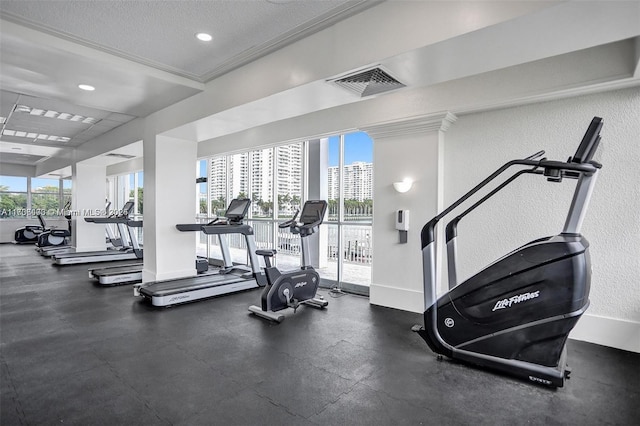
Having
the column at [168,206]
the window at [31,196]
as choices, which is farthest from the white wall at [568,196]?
the window at [31,196]

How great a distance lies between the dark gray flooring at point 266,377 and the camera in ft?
7.14

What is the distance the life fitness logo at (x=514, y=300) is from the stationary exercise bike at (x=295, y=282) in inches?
91.0

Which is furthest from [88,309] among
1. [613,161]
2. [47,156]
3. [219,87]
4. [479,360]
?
[47,156]

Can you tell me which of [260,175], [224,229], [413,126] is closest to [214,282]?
[224,229]

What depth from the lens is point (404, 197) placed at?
4.46 metres

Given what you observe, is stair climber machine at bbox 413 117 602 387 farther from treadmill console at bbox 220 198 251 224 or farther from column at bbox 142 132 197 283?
column at bbox 142 132 197 283

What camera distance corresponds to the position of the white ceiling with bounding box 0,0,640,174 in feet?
7.44

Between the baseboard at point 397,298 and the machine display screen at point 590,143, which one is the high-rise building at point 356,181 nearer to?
the baseboard at point 397,298

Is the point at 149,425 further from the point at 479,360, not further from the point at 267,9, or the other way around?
the point at 267,9

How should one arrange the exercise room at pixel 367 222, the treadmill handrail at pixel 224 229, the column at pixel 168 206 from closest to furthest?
the exercise room at pixel 367 222, the treadmill handrail at pixel 224 229, the column at pixel 168 206

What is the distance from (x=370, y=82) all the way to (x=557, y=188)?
2282mm

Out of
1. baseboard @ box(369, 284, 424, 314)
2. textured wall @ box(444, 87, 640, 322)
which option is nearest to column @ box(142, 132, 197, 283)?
baseboard @ box(369, 284, 424, 314)

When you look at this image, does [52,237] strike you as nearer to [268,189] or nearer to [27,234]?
[27,234]

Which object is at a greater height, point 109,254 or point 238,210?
point 238,210
